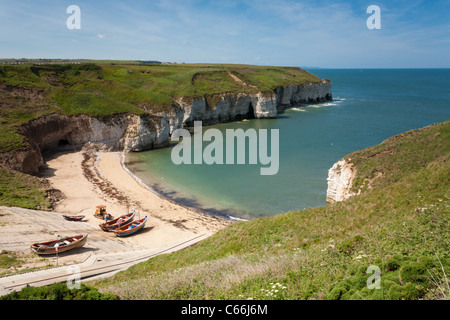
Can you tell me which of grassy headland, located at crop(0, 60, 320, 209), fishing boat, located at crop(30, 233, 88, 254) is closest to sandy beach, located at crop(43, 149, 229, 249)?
grassy headland, located at crop(0, 60, 320, 209)

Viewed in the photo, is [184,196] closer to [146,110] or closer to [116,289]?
[116,289]

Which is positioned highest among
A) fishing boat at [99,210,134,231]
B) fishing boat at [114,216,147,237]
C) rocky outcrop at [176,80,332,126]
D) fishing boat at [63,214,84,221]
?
rocky outcrop at [176,80,332,126]

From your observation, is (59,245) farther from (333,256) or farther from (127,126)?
(127,126)

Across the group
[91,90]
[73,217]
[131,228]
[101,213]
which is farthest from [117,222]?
[91,90]

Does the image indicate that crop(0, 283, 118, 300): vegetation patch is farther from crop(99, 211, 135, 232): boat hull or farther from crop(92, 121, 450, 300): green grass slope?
crop(99, 211, 135, 232): boat hull

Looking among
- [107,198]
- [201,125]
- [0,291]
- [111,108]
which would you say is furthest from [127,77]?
[0,291]

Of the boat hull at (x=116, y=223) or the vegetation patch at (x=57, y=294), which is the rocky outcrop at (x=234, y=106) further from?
the vegetation patch at (x=57, y=294)
